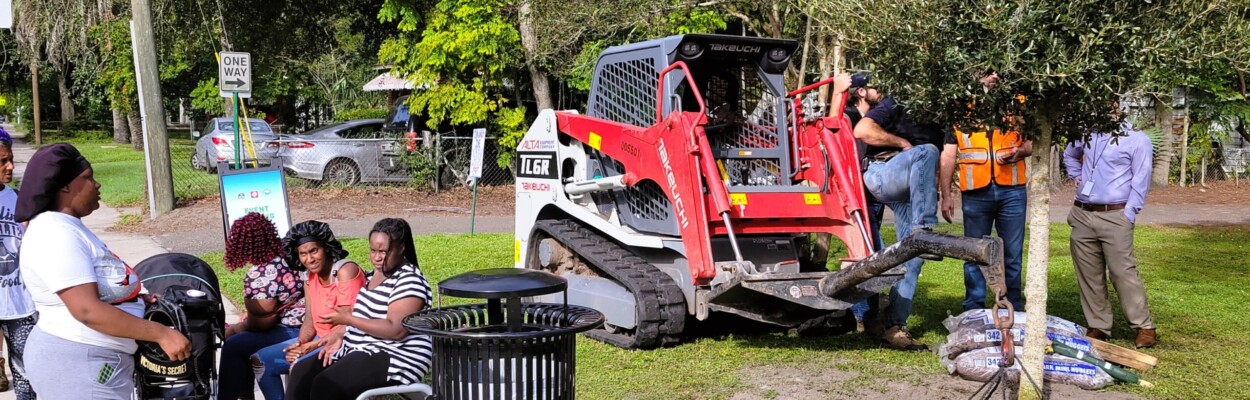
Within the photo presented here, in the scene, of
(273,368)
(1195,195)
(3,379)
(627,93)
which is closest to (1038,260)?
(627,93)

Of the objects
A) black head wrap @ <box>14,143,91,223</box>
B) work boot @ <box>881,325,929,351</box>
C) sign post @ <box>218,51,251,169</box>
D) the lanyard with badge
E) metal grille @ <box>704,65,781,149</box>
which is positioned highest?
sign post @ <box>218,51,251,169</box>

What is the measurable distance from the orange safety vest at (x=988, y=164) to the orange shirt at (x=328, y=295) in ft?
12.9

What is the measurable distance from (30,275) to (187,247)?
9819 mm

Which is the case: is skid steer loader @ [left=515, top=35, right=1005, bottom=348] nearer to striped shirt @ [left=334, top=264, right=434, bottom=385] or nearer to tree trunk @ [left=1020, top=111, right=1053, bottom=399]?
tree trunk @ [left=1020, top=111, right=1053, bottom=399]

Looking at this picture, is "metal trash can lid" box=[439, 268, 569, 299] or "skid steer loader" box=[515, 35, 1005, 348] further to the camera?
"skid steer loader" box=[515, 35, 1005, 348]

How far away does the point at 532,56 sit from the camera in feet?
61.0

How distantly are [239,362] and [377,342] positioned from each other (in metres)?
1.18

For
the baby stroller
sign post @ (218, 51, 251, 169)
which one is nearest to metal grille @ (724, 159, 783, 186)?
the baby stroller

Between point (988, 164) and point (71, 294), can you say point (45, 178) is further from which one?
point (988, 164)

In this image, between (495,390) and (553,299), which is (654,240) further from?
(495,390)

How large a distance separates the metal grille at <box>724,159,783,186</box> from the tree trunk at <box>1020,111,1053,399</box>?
222 cm

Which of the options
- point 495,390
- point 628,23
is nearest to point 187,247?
point 628,23

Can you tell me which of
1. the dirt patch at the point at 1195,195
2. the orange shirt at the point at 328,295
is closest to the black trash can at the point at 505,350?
the orange shirt at the point at 328,295

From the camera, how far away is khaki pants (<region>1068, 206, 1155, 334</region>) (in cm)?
721
